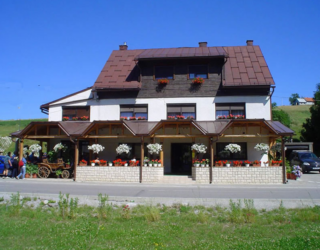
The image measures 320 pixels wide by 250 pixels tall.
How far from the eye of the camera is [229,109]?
23328 mm

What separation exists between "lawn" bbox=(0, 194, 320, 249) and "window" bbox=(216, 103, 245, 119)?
1333cm

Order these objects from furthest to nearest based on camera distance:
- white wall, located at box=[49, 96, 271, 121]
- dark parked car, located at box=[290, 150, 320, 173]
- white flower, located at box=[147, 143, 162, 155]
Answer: dark parked car, located at box=[290, 150, 320, 173] < white wall, located at box=[49, 96, 271, 121] < white flower, located at box=[147, 143, 162, 155]

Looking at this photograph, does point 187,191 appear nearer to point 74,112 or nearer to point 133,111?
point 133,111

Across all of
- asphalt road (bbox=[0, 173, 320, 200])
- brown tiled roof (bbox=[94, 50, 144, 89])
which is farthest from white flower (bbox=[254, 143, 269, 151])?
brown tiled roof (bbox=[94, 50, 144, 89])

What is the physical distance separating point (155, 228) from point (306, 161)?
968 inches

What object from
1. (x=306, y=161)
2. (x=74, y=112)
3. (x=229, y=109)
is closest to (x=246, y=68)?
(x=229, y=109)

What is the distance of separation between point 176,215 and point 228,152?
14.1 metres

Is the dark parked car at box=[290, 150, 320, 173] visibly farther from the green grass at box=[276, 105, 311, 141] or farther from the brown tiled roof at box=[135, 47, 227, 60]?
the green grass at box=[276, 105, 311, 141]

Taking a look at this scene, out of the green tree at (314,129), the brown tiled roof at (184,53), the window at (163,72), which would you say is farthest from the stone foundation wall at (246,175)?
the green tree at (314,129)

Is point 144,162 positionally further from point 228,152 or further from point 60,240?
point 60,240

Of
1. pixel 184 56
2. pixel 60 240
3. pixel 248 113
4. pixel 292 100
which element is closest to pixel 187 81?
pixel 184 56

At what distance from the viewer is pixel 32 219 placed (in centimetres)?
952

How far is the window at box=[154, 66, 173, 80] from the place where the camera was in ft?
80.0

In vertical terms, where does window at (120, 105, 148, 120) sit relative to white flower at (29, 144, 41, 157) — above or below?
above
